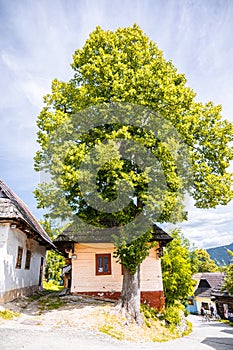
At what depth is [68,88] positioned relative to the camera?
40.2 ft

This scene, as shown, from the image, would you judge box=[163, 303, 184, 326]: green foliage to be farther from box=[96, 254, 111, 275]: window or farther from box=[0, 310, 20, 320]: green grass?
box=[0, 310, 20, 320]: green grass

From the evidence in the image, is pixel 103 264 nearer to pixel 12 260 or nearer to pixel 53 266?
pixel 12 260

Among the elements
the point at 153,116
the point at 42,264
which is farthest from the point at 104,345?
the point at 42,264

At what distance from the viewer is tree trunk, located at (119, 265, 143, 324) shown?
10191 millimetres

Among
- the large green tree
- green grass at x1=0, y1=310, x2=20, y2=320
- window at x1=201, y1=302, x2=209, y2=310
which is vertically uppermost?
the large green tree

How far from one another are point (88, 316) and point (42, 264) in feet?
37.2

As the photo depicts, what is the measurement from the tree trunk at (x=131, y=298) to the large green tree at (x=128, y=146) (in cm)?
4

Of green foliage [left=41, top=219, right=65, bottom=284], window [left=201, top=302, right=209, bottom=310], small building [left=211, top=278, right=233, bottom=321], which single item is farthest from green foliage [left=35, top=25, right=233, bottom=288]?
window [left=201, top=302, right=209, bottom=310]

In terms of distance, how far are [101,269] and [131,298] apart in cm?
348

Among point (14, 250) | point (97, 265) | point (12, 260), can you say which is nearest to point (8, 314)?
point (12, 260)

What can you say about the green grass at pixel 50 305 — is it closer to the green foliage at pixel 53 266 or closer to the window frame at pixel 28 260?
the window frame at pixel 28 260

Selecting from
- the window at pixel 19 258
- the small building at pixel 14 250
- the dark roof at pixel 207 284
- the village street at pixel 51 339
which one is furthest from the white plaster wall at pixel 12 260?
the dark roof at pixel 207 284

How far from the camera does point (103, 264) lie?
13.8 metres

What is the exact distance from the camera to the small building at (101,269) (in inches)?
516
